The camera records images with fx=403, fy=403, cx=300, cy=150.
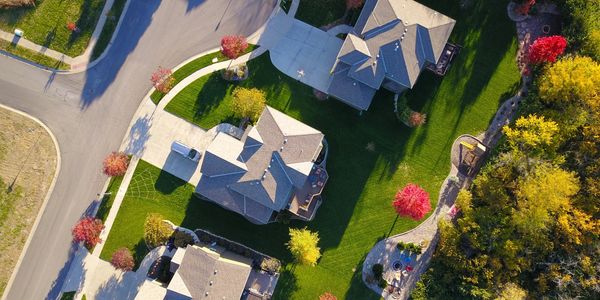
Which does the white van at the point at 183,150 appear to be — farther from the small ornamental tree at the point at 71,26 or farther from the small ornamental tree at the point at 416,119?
the small ornamental tree at the point at 416,119

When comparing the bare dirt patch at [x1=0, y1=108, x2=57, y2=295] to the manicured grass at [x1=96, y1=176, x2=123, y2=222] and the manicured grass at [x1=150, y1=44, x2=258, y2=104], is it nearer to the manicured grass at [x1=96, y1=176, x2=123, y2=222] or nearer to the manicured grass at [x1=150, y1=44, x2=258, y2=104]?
the manicured grass at [x1=96, y1=176, x2=123, y2=222]

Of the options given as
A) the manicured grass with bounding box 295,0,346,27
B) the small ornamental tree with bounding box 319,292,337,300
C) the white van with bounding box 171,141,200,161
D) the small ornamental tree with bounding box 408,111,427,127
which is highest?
the manicured grass with bounding box 295,0,346,27

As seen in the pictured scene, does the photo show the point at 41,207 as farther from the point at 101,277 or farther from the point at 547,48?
the point at 547,48

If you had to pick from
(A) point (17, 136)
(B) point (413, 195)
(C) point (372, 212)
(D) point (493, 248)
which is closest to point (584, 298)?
(D) point (493, 248)

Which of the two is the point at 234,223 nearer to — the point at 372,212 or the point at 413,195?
the point at 372,212

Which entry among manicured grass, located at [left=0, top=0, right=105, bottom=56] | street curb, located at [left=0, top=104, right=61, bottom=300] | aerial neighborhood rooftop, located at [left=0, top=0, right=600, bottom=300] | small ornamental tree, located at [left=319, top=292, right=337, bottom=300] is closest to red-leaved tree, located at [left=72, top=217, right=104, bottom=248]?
aerial neighborhood rooftop, located at [left=0, top=0, right=600, bottom=300]
